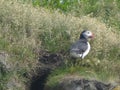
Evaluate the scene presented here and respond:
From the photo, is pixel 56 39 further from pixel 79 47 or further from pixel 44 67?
pixel 79 47

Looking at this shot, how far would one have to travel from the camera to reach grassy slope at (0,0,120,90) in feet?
36.8

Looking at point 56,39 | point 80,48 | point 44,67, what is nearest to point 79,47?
point 80,48

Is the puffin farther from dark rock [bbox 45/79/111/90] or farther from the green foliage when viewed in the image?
dark rock [bbox 45/79/111/90]

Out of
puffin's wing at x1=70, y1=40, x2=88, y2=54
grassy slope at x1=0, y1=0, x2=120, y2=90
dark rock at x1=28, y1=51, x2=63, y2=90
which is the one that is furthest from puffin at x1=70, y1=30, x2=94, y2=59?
dark rock at x1=28, y1=51, x2=63, y2=90

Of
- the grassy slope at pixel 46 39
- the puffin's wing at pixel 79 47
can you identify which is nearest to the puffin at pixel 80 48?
the puffin's wing at pixel 79 47

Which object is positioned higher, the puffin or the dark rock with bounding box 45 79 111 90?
the puffin

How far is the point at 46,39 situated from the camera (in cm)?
1221

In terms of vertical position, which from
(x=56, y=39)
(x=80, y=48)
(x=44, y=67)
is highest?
(x=80, y=48)

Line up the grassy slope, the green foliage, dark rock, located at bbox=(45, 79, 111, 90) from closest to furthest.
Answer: dark rock, located at bbox=(45, 79, 111, 90), the grassy slope, the green foliage

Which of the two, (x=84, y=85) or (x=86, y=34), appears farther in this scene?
Result: (x=86, y=34)

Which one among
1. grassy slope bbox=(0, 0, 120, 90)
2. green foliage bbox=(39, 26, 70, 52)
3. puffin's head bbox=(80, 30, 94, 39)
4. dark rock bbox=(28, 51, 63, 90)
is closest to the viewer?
grassy slope bbox=(0, 0, 120, 90)

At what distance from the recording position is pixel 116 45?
12461mm

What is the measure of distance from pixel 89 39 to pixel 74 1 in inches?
126

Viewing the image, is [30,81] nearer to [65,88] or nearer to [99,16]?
[65,88]
